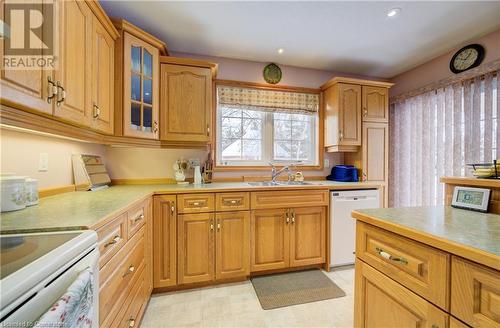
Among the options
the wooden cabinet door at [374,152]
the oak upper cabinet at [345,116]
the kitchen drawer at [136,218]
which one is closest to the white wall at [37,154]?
the kitchen drawer at [136,218]

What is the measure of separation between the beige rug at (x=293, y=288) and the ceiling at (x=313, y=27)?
8.17 ft

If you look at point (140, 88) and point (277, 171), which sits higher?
point (140, 88)

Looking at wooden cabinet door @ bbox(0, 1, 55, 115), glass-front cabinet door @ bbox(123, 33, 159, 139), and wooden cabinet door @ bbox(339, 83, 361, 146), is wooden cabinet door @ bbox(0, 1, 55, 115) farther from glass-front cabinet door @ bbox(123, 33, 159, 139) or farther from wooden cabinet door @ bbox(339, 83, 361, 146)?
wooden cabinet door @ bbox(339, 83, 361, 146)

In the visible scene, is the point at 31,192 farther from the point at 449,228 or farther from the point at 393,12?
the point at 393,12

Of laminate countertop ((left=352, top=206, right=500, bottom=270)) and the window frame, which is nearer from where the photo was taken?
laminate countertop ((left=352, top=206, right=500, bottom=270))

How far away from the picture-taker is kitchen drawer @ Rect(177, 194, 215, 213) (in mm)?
1811

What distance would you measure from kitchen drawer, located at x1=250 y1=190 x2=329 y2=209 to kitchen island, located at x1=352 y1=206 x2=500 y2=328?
1.03 m

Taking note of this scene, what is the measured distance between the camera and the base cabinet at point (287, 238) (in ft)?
6.61

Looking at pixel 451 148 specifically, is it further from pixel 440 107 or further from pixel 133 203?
pixel 133 203

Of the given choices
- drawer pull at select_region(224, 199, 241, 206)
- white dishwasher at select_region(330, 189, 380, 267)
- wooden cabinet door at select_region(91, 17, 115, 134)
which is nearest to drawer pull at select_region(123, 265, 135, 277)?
drawer pull at select_region(224, 199, 241, 206)

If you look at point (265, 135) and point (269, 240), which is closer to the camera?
A: point (269, 240)

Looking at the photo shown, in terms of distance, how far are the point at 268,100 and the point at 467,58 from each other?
2161 mm

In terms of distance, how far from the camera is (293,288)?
1892 millimetres

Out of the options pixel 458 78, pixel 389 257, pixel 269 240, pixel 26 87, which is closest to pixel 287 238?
pixel 269 240
